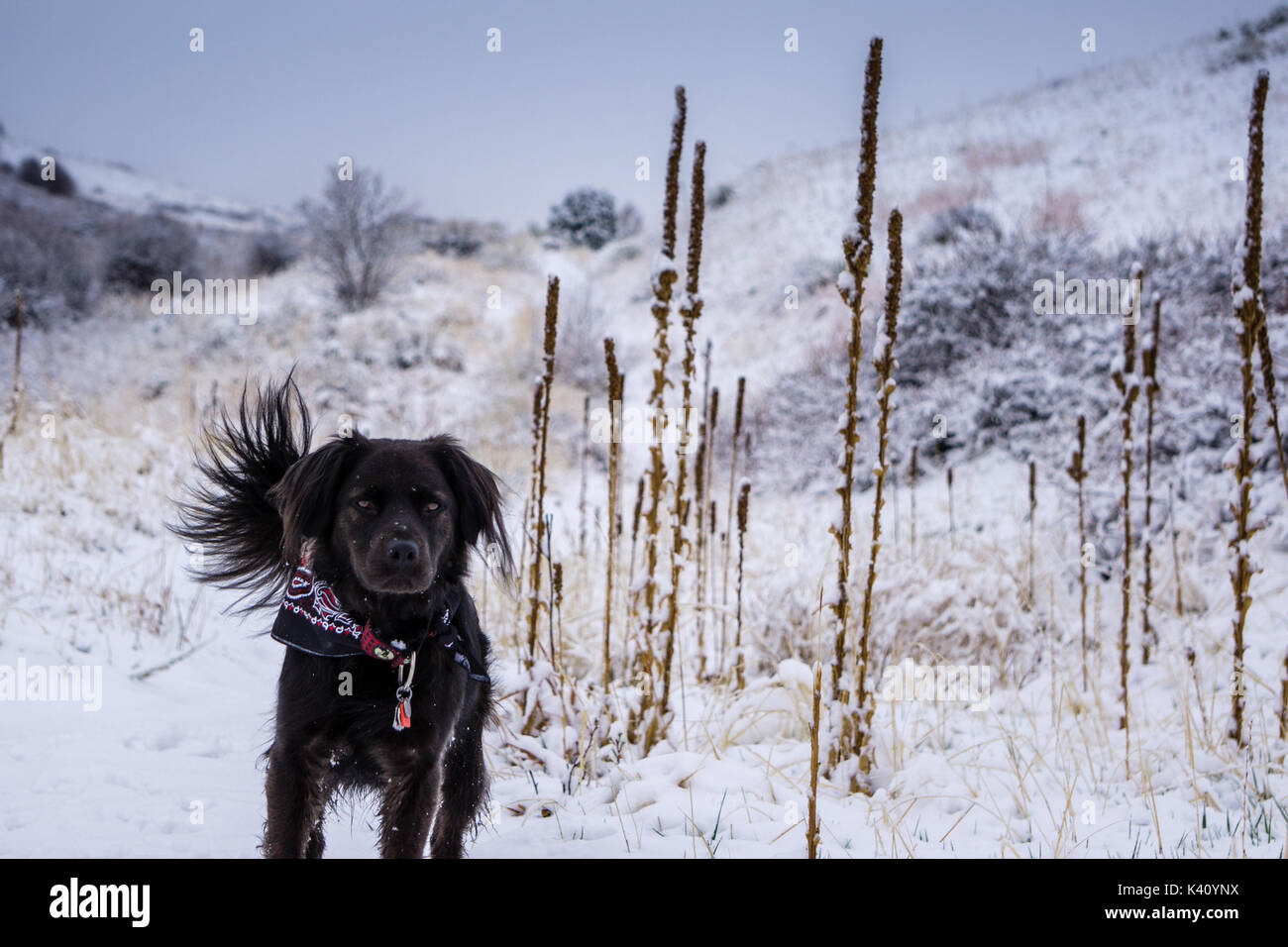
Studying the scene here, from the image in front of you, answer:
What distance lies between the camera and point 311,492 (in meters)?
2.12

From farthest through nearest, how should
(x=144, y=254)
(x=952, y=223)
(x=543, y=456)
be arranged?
(x=144, y=254) → (x=952, y=223) → (x=543, y=456)

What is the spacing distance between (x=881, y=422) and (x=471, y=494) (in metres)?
1.24

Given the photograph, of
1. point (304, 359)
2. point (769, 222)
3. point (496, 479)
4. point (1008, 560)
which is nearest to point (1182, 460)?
point (1008, 560)

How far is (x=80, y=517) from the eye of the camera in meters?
5.20

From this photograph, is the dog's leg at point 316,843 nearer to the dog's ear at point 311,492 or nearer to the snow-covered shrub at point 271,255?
the dog's ear at point 311,492

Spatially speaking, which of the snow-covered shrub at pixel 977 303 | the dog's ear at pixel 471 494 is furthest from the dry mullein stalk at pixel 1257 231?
the snow-covered shrub at pixel 977 303

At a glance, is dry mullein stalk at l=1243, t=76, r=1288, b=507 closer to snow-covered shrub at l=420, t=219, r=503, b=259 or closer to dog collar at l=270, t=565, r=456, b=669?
dog collar at l=270, t=565, r=456, b=669

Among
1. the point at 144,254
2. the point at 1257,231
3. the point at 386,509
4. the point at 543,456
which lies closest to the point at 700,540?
the point at 543,456

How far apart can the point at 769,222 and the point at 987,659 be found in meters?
21.5

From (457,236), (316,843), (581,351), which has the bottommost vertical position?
(316,843)

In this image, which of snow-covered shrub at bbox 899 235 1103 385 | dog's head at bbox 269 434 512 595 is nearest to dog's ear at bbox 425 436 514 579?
dog's head at bbox 269 434 512 595

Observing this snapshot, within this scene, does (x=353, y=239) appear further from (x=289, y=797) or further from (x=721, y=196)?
(x=289, y=797)

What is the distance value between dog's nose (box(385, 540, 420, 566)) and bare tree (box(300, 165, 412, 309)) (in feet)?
55.2

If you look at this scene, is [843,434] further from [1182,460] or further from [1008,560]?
[1182,460]
